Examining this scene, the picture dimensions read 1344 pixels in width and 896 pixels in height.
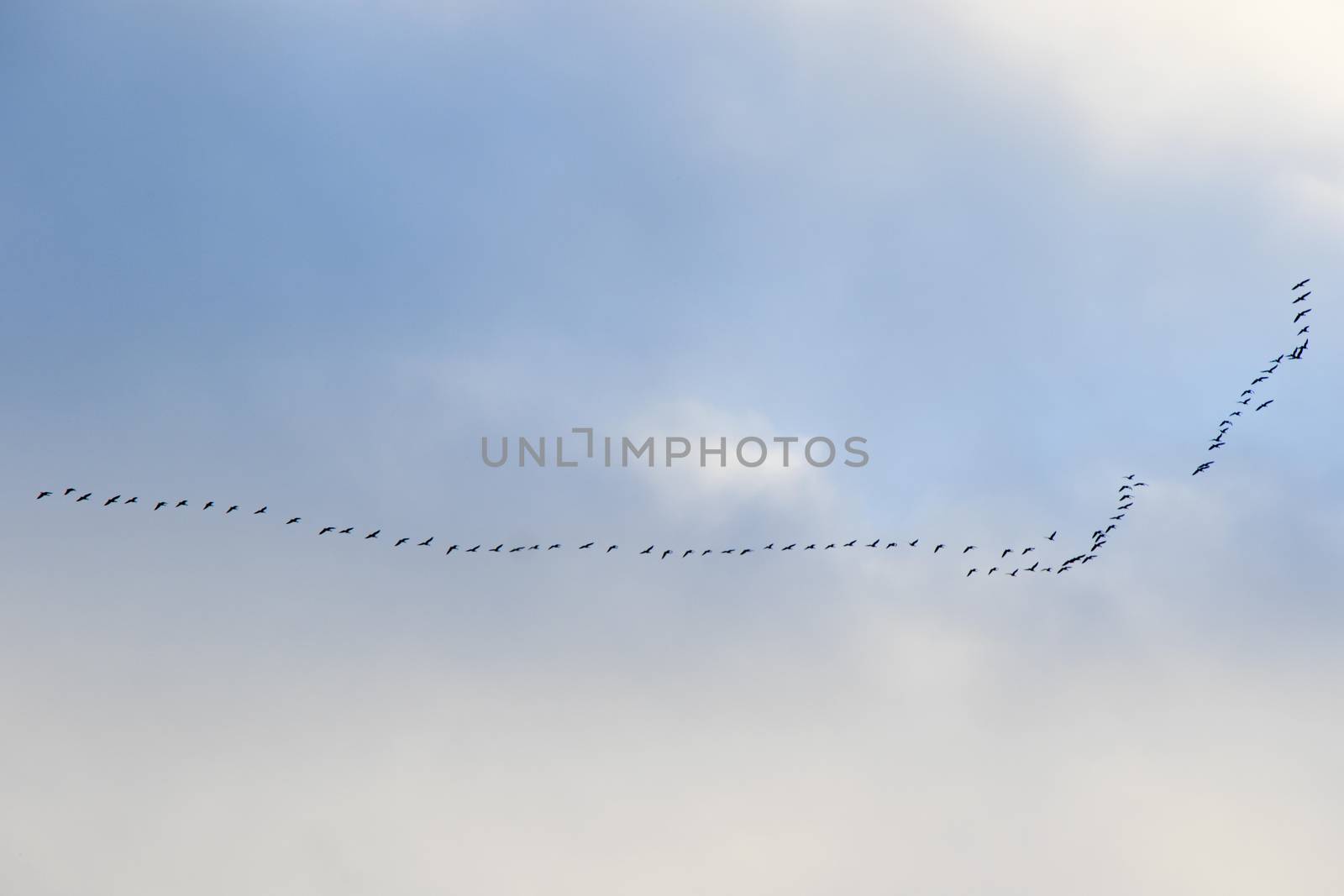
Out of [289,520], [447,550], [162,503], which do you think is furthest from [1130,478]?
[162,503]

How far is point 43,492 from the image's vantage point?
199 ft

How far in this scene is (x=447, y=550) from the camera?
3538 inches

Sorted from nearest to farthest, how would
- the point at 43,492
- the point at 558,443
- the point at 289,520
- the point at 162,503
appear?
the point at 43,492
the point at 162,503
the point at 289,520
the point at 558,443

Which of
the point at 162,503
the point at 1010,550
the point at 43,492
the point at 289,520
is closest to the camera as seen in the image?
the point at 43,492

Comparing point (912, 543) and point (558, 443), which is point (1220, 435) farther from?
point (558, 443)

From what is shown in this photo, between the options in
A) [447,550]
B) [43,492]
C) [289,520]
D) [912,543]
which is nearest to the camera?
[43,492]

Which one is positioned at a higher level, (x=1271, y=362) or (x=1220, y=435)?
(x=1271, y=362)

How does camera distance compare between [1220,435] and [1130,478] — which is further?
[1130,478]

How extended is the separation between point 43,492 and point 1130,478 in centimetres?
16157

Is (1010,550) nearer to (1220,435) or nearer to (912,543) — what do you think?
(1220,435)

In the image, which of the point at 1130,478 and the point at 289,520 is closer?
the point at 289,520

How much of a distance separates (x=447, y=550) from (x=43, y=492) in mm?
44235

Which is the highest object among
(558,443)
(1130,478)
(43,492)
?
(558,443)

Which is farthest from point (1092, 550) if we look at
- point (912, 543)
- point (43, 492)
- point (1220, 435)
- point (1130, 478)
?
point (43, 492)
